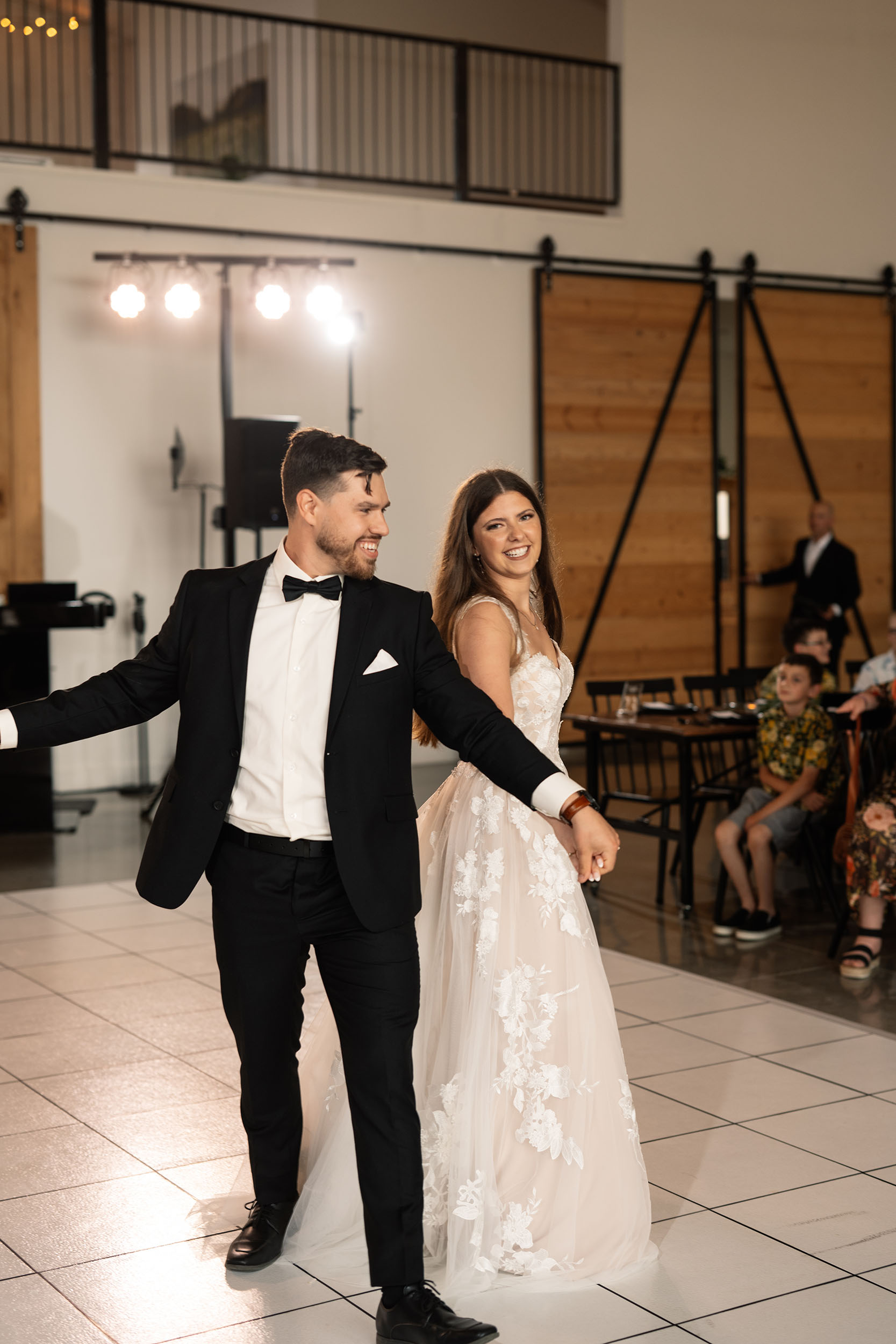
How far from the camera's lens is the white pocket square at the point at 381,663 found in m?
2.62

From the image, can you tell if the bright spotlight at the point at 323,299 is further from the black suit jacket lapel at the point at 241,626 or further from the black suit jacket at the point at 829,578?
the black suit jacket lapel at the point at 241,626

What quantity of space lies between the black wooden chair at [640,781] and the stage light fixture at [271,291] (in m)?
3.03

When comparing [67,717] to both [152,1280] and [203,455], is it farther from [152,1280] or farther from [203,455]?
[203,455]

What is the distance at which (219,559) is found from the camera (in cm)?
951

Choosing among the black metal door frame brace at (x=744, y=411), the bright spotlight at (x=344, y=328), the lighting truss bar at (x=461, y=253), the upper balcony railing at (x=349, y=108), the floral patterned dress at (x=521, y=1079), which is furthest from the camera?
the black metal door frame brace at (x=744, y=411)

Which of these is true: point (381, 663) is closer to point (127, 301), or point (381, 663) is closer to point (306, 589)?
point (306, 589)

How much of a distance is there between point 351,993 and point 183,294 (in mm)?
6977

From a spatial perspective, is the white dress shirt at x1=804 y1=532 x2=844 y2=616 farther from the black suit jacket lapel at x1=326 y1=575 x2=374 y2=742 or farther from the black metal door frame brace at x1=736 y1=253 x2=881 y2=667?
the black suit jacket lapel at x1=326 y1=575 x2=374 y2=742

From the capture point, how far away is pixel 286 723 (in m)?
2.61

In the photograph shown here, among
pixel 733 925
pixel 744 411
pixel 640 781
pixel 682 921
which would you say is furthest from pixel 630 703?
pixel 744 411

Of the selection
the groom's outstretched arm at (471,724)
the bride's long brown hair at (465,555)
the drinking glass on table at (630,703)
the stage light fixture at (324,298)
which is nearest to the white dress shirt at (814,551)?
the stage light fixture at (324,298)

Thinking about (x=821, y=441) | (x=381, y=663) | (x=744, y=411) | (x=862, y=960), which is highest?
(x=744, y=411)

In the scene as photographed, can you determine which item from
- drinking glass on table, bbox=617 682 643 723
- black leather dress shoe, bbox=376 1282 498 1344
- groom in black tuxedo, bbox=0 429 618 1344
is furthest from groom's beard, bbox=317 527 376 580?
drinking glass on table, bbox=617 682 643 723

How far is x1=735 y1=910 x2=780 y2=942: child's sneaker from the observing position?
552cm
